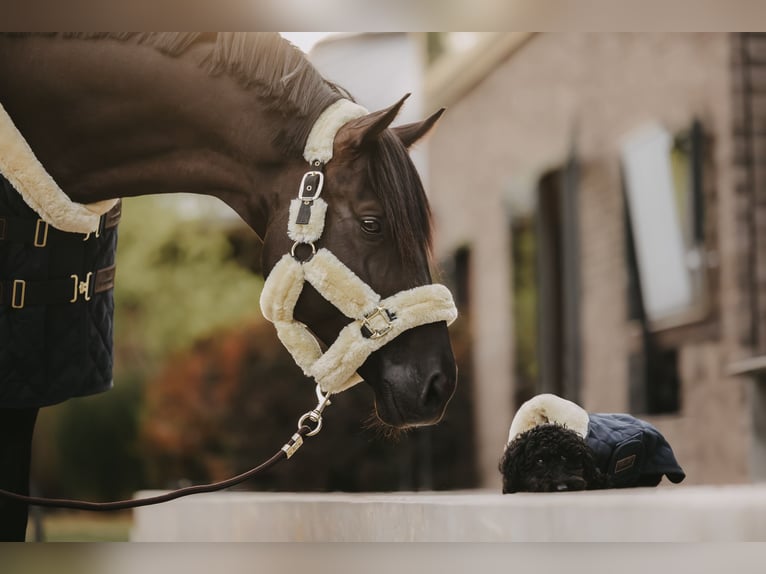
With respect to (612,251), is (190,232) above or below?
above

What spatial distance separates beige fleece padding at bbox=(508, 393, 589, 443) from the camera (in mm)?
1933

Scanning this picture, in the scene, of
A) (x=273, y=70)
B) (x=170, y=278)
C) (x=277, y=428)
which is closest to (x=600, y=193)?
(x=277, y=428)

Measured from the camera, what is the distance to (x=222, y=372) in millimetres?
6102

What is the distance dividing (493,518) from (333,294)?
47 centimetres

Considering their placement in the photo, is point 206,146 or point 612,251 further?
point 612,251

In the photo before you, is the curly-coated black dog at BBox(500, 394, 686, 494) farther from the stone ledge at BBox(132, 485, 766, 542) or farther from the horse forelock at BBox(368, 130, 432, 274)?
the horse forelock at BBox(368, 130, 432, 274)

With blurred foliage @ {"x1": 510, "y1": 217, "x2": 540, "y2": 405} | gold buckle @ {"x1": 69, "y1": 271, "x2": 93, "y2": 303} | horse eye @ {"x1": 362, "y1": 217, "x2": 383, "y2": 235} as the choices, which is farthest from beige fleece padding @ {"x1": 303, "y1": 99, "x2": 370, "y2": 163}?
blurred foliage @ {"x1": 510, "y1": 217, "x2": 540, "y2": 405}

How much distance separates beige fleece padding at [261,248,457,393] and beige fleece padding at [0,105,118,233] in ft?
1.29

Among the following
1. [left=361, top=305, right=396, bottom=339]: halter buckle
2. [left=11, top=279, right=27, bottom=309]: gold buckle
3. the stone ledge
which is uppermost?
[left=11, top=279, right=27, bottom=309]: gold buckle

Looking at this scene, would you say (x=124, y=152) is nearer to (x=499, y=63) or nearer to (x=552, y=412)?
(x=552, y=412)

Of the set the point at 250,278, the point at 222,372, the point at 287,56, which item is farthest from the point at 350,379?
the point at 250,278

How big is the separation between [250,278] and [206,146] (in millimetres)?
7374
